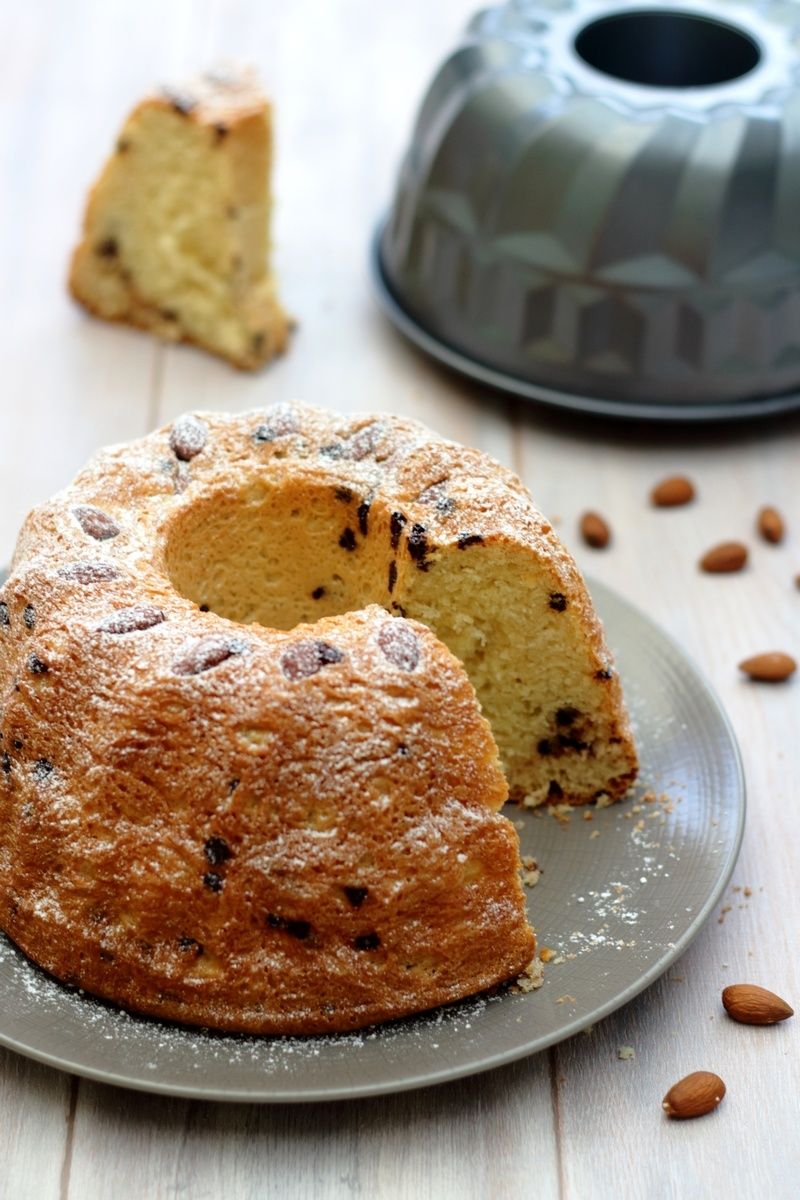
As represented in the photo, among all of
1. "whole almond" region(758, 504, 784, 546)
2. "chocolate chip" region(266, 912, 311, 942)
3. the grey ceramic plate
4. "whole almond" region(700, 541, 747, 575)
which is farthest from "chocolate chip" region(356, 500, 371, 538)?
"whole almond" region(758, 504, 784, 546)

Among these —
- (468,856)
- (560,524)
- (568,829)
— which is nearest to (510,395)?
(560,524)

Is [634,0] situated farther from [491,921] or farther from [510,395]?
[491,921]

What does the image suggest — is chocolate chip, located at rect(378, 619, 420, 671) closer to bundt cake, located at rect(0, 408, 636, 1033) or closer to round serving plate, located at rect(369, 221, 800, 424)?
bundt cake, located at rect(0, 408, 636, 1033)

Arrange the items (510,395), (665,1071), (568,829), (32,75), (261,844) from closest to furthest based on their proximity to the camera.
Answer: (261,844)
(665,1071)
(568,829)
(510,395)
(32,75)

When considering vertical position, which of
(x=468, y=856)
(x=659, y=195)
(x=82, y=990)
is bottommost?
(x=82, y=990)

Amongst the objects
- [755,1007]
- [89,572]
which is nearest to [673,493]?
[755,1007]

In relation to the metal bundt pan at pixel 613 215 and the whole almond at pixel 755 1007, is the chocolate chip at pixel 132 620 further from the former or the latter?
the metal bundt pan at pixel 613 215
